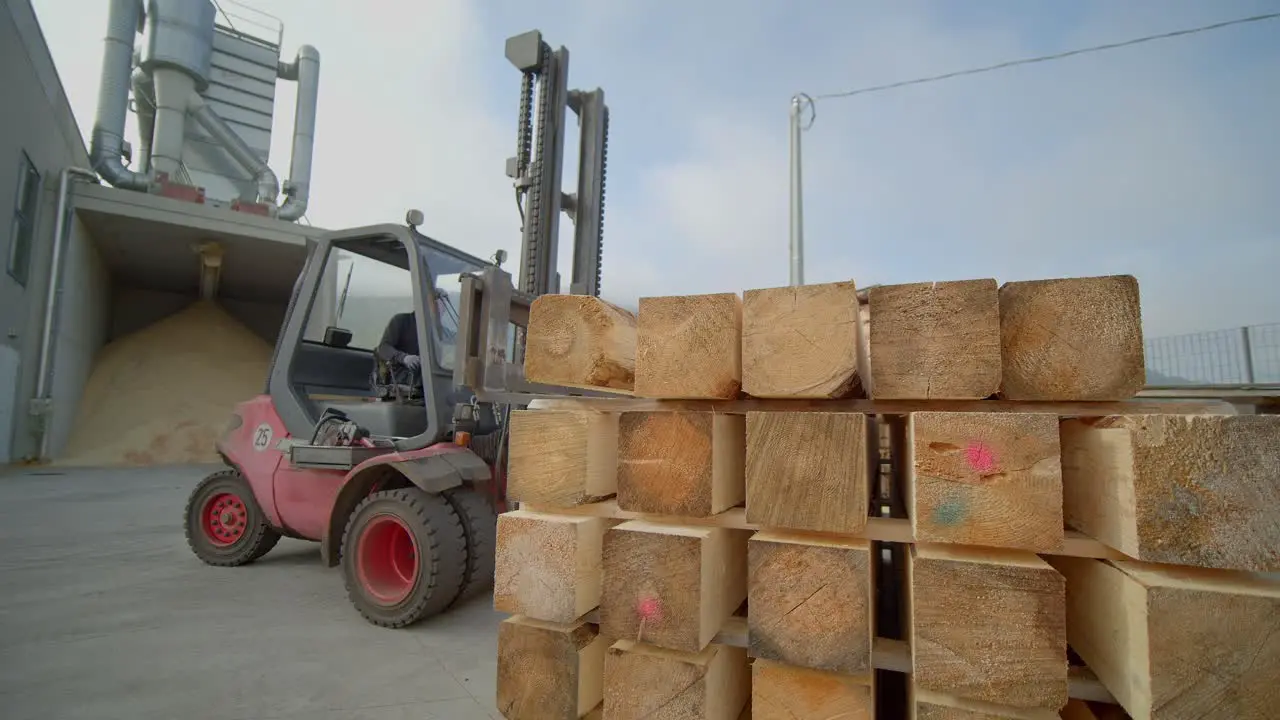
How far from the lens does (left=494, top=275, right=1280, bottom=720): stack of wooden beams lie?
1107 mm

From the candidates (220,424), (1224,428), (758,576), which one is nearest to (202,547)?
(758,576)

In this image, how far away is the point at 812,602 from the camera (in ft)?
4.47

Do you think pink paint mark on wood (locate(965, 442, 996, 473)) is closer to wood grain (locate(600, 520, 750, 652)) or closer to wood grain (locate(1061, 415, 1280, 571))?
wood grain (locate(1061, 415, 1280, 571))

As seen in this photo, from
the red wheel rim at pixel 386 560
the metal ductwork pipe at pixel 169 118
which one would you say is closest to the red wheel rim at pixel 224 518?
the red wheel rim at pixel 386 560

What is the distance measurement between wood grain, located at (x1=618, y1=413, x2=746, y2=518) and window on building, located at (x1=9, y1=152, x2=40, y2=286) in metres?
11.3

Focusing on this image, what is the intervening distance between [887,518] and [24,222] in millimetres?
12621

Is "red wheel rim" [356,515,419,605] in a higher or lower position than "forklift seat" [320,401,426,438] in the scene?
lower

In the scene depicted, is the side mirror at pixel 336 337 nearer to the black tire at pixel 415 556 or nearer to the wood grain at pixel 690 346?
the black tire at pixel 415 556

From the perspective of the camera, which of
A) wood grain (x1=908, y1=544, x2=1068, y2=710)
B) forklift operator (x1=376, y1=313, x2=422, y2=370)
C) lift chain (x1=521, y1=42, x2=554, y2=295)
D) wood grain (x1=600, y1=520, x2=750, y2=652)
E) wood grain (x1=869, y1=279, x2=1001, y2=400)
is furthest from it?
lift chain (x1=521, y1=42, x2=554, y2=295)

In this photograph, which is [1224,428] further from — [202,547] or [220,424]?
[220,424]

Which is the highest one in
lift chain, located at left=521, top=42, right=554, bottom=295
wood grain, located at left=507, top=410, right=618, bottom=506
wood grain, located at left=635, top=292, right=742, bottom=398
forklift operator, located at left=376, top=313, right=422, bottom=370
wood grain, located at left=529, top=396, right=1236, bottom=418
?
lift chain, located at left=521, top=42, right=554, bottom=295

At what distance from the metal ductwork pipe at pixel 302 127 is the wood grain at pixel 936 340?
1915 centimetres

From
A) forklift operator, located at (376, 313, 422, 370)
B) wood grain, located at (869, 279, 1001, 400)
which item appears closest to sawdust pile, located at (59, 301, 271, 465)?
forklift operator, located at (376, 313, 422, 370)

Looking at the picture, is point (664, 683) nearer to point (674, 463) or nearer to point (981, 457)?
point (674, 463)
